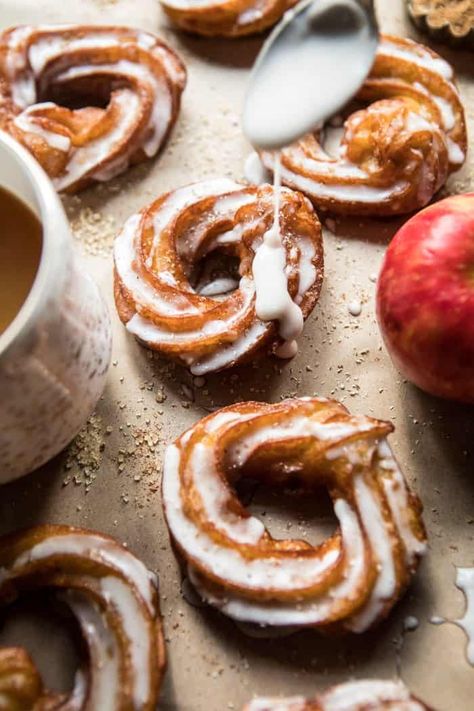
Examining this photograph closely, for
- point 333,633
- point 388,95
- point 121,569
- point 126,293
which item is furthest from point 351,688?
point 388,95

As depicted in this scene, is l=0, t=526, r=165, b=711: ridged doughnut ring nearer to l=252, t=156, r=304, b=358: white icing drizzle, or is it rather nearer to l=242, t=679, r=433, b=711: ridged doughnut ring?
l=242, t=679, r=433, b=711: ridged doughnut ring

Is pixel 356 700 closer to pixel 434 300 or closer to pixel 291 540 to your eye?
A: pixel 291 540

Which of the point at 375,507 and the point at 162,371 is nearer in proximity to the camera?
the point at 375,507

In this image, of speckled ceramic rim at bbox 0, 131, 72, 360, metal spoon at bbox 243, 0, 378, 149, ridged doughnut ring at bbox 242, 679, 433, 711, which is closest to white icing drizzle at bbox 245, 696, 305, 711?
ridged doughnut ring at bbox 242, 679, 433, 711

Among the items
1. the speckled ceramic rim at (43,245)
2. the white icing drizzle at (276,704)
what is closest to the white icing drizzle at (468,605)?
the white icing drizzle at (276,704)

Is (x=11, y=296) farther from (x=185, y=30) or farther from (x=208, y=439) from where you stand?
(x=185, y=30)

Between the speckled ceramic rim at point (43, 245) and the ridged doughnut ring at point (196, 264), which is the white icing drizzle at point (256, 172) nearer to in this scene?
the ridged doughnut ring at point (196, 264)
